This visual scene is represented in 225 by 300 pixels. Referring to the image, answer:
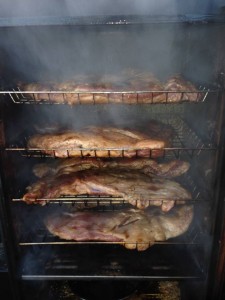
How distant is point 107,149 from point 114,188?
249 millimetres

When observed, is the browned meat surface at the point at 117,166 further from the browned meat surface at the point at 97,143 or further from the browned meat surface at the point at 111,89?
the browned meat surface at the point at 111,89

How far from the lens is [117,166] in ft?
7.43

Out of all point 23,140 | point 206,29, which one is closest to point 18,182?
point 23,140

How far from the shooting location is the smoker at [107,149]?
181 cm

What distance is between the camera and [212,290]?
1931mm

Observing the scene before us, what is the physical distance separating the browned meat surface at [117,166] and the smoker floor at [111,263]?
0.51 meters

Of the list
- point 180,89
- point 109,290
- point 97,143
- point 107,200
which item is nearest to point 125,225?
point 107,200

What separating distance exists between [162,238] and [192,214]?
0.29m

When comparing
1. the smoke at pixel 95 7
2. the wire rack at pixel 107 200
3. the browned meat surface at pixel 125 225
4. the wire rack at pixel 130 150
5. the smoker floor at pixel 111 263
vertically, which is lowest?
the smoker floor at pixel 111 263

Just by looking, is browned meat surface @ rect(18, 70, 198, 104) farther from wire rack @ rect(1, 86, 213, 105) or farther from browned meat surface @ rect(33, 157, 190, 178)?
browned meat surface @ rect(33, 157, 190, 178)

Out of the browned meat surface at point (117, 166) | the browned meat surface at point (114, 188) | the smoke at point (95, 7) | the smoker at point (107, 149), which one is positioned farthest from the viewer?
the browned meat surface at point (117, 166)

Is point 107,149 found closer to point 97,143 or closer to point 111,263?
point 97,143

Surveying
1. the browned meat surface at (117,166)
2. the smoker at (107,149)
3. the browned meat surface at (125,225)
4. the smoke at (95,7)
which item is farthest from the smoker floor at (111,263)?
the smoke at (95,7)

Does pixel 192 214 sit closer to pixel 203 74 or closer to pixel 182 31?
pixel 203 74
